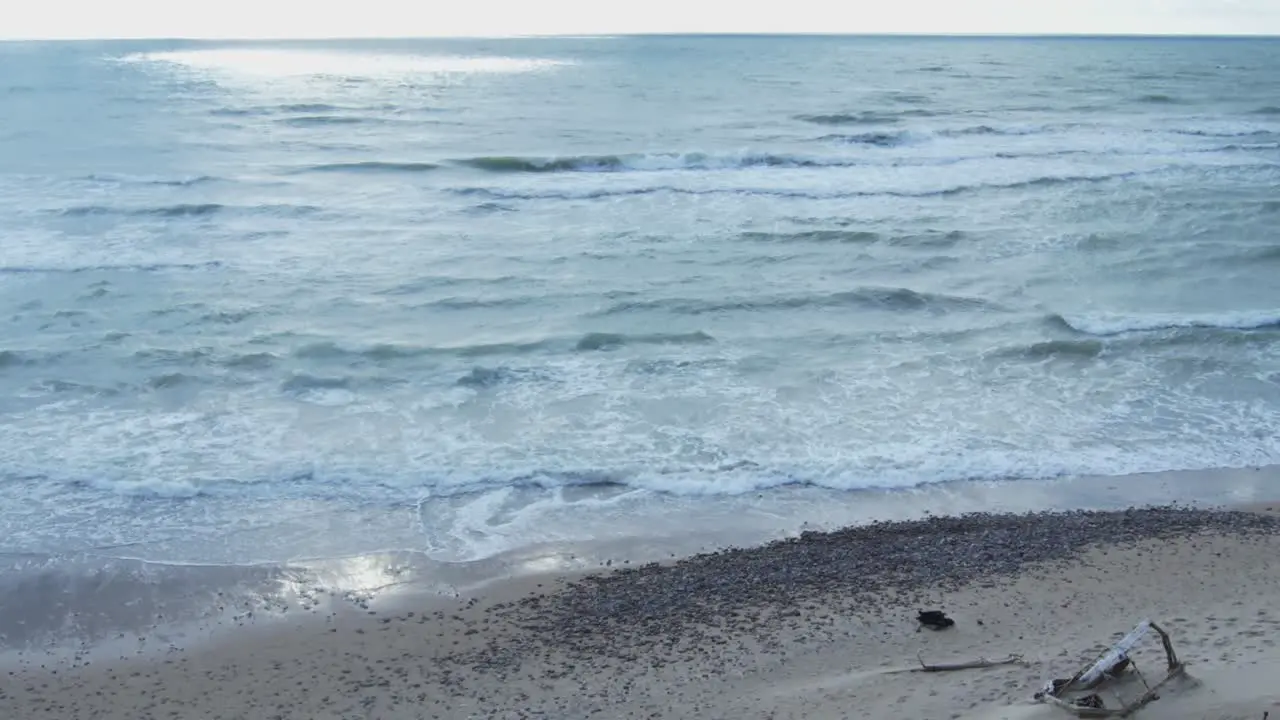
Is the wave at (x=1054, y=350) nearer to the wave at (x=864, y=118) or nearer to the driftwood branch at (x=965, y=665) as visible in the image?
the driftwood branch at (x=965, y=665)

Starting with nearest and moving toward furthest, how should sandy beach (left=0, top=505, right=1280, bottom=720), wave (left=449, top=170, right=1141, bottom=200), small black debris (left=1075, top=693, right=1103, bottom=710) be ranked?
small black debris (left=1075, top=693, right=1103, bottom=710) < sandy beach (left=0, top=505, right=1280, bottom=720) < wave (left=449, top=170, right=1141, bottom=200)

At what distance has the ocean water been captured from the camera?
1268 centimetres

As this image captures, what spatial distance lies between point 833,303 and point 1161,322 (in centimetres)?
536

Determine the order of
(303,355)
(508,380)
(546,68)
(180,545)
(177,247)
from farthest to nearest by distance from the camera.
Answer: (546,68) → (177,247) → (303,355) → (508,380) → (180,545)

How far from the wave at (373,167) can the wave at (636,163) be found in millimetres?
1281

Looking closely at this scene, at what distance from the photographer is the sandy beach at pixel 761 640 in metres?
8.00

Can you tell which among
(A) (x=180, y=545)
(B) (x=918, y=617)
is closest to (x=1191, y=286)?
(B) (x=918, y=617)

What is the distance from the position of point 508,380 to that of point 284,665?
7.49 m

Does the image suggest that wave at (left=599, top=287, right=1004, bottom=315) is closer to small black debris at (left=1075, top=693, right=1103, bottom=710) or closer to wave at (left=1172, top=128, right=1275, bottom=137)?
small black debris at (left=1075, top=693, right=1103, bottom=710)

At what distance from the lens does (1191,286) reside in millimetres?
21156

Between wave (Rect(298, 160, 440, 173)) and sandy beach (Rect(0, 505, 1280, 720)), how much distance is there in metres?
25.2

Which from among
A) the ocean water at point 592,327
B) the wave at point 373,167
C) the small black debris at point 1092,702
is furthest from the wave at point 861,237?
the small black debris at point 1092,702

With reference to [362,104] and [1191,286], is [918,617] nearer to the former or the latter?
[1191,286]

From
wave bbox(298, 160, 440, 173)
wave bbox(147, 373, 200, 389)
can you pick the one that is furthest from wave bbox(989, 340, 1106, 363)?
wave bbox(298, 160, 440, 173)
